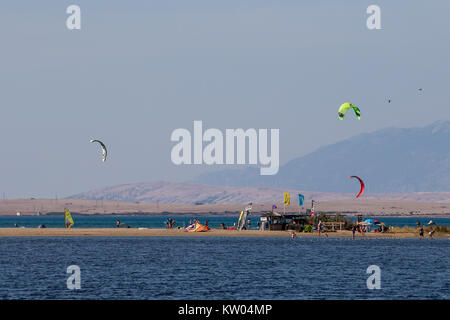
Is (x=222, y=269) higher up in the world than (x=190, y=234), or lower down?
lower down

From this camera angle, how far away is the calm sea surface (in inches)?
1873

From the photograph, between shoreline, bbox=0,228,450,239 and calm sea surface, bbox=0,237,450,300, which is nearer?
calm sea surface, bbox=0,237,450,300

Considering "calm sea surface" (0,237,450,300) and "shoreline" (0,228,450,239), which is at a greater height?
"shoreline" (0,228,450,239)

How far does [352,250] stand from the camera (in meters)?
86.6

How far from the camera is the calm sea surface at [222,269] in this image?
156ft

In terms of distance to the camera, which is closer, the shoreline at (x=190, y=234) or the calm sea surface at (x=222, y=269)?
the calm sea surface at (x=222, y=269)

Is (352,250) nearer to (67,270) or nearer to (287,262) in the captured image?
(287,262)

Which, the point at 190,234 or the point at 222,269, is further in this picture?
the point at 190,234

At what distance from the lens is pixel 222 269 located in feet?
205

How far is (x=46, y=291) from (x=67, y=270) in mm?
13290

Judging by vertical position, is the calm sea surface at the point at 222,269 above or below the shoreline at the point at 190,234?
below
